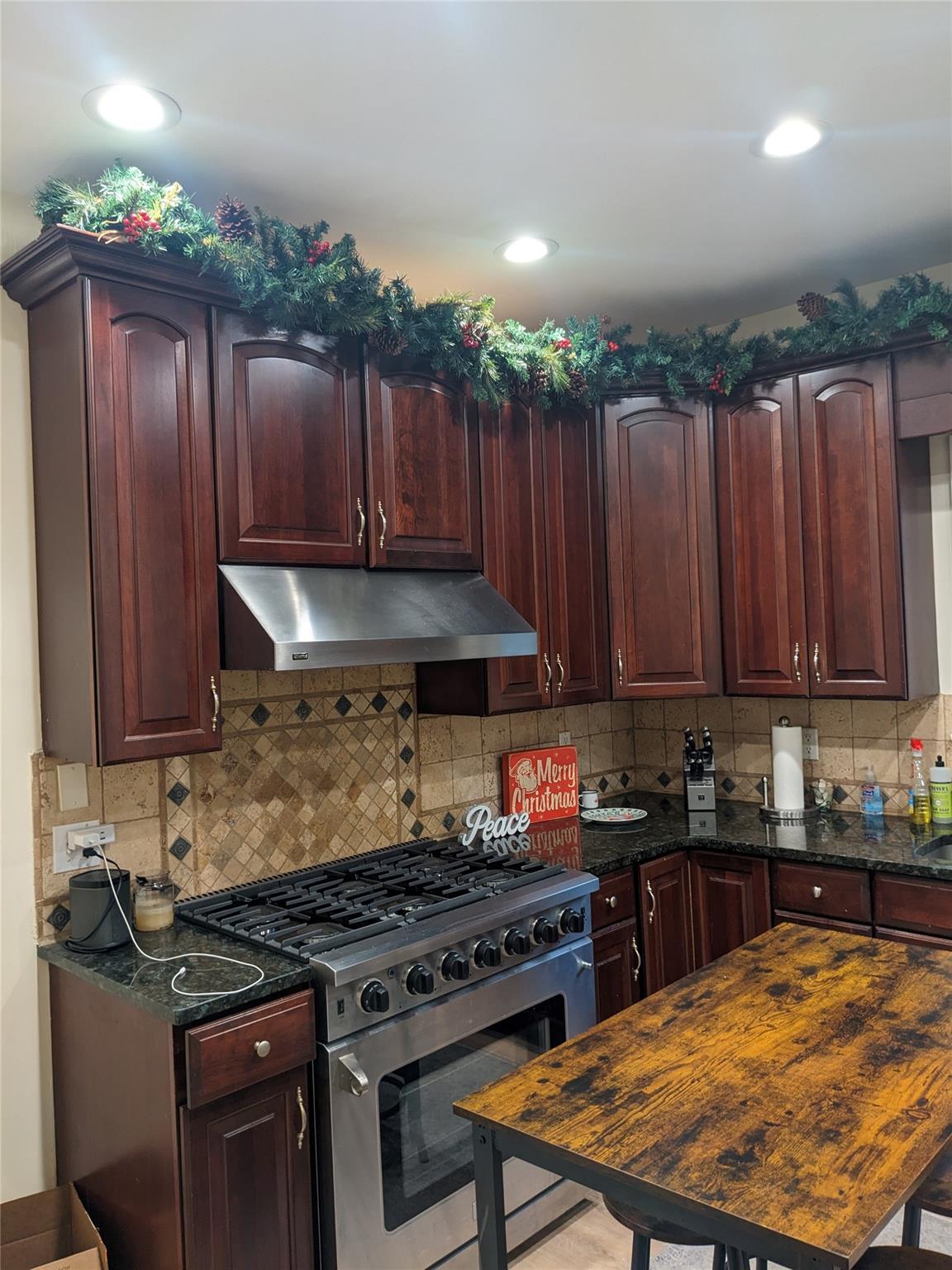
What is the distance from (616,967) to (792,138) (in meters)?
2.44

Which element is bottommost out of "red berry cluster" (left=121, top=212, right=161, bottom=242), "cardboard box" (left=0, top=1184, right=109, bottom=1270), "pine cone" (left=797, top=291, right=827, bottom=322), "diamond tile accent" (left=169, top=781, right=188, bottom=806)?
"cardboard box" (left=0, top=1184, right=109, bottom=1270)

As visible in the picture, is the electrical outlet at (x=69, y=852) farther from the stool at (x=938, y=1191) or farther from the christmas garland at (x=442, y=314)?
the stool at (x=938, y=1191)

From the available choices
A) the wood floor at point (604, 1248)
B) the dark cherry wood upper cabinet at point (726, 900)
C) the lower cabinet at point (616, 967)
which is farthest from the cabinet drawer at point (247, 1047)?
the dark cherry wood upper cabinet at point (726, 900)

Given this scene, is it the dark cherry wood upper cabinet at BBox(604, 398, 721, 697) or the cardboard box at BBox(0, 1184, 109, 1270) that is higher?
the dark cherry wood upper cabinet at BBox(604, 398, 721, 697)

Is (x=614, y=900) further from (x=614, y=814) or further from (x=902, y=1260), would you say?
(x=902, y=1260)

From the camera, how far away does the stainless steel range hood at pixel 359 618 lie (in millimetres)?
2254

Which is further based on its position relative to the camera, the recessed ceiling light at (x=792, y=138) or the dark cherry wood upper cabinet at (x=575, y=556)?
the dark cherry wood upper cabinet at (x=575, y=556)

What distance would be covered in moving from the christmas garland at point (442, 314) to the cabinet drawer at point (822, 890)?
67.4 inches

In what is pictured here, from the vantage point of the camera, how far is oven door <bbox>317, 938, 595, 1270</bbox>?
2.07m

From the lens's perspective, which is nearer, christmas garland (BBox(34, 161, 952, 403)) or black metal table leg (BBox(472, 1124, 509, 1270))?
black metal table leg (BBox(472, 1124, 509, 1270))

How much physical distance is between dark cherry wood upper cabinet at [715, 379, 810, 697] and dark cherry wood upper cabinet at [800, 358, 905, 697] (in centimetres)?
5

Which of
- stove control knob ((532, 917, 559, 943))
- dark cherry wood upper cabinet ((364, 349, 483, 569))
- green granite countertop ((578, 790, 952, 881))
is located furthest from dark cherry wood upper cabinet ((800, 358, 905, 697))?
stove control knob ((532, 917, 559, 943))

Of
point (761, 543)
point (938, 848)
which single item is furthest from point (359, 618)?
point (938, 848)

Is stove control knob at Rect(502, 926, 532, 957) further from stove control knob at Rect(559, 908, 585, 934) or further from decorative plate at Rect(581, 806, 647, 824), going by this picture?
decorative plate at Rect(581, 806, 647, 824)
